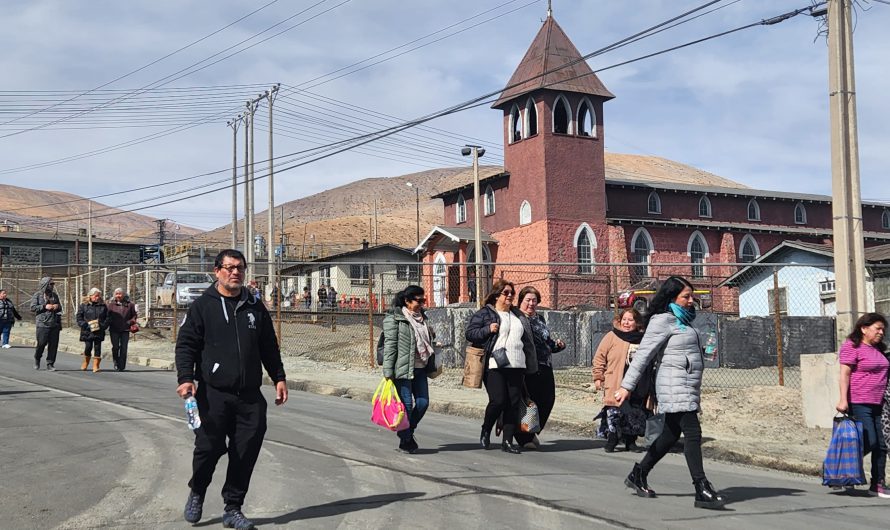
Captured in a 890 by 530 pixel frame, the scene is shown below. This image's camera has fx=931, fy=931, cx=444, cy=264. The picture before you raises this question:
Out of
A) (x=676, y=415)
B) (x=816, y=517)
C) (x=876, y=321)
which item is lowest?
(x=816, y=517)

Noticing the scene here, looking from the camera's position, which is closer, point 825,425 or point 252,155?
point 825,425

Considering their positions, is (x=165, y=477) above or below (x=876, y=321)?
below

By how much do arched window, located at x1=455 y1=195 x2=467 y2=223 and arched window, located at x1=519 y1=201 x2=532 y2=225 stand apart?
20.8ft

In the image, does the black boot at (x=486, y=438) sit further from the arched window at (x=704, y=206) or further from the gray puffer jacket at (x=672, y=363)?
the arched window at (x=704, y=206)

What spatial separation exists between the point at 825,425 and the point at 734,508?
5490mm

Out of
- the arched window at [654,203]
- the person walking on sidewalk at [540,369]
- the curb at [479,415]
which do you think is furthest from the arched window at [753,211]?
the person walking on sidewalk at [540,369]

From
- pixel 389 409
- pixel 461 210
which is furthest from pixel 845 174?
pixel 461 210

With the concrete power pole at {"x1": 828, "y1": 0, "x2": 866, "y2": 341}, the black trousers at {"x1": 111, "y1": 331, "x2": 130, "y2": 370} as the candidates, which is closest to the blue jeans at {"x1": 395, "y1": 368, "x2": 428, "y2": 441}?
the concrete power pole at {"x1": 828, "y1": 0, "x2": 866, "y2": 341}

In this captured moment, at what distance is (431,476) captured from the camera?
8344mm

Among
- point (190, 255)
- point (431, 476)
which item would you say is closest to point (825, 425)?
point (431, 476)

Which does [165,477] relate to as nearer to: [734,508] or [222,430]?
[222,430]

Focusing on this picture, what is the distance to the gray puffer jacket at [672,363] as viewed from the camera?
725 cm

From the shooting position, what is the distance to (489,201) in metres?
49.3

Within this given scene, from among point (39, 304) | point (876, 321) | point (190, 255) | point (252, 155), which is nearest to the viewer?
point (876, 321)
